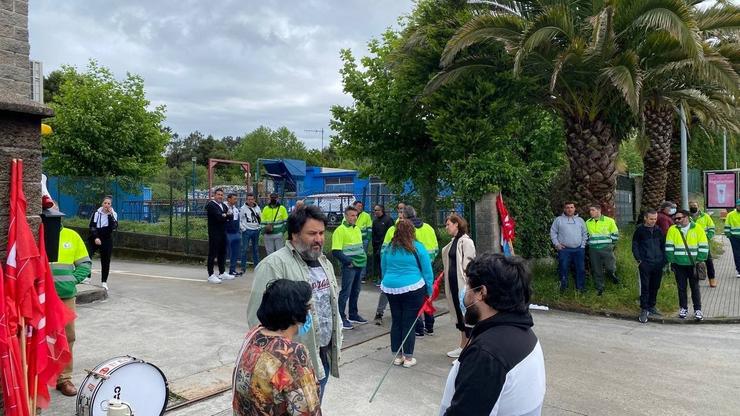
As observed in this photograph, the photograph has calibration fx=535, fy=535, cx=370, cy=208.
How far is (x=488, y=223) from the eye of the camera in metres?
9.85

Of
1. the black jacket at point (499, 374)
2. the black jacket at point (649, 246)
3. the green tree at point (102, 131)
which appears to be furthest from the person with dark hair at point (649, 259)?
the green tree at point (102, 131)

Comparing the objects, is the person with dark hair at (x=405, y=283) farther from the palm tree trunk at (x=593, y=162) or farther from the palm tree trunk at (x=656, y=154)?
the palm tree trunk at (x=656, y=154)

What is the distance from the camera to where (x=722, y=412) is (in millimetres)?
4828

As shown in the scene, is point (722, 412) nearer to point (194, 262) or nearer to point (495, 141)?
point (495, 141)

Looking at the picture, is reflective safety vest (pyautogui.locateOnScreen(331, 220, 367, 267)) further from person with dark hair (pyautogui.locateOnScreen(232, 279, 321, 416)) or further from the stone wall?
person with dark hair (pyautogui.locateOnScreen(232, 279, 321, 416))

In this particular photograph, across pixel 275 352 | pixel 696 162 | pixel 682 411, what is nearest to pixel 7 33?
pixel 275 352

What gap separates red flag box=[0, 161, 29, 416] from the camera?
3.45m

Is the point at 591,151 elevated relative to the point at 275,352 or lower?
elevated

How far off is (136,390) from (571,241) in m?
7.62

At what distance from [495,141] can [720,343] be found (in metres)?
4.80

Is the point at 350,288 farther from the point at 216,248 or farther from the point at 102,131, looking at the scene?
the point at 102,131

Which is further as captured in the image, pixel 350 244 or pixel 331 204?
pixel 331 204

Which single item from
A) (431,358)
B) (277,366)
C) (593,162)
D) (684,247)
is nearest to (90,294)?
(431,358)

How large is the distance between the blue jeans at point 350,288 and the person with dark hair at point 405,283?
5.45ft
